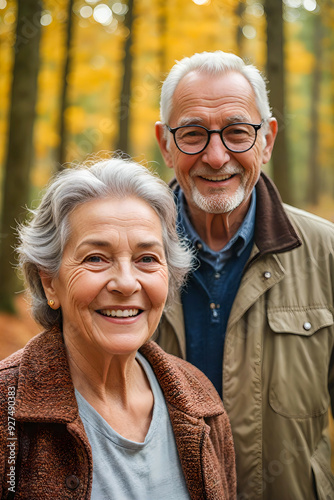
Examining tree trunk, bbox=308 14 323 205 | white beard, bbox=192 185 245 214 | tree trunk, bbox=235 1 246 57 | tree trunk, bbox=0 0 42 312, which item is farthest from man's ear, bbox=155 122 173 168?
tree trunk, bbox=308 14 323 205

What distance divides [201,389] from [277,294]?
0.74 metres

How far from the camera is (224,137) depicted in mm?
2707

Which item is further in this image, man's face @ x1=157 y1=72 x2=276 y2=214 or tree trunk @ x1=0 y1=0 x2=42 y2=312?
tree trunk @ x1=0 y1=0 x2=42 y2=312

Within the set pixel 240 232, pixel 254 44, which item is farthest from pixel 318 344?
pixel 254 44

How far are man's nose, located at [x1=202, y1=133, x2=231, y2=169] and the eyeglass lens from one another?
0.08ft

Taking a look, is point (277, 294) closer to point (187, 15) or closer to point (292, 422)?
point (292, 422)

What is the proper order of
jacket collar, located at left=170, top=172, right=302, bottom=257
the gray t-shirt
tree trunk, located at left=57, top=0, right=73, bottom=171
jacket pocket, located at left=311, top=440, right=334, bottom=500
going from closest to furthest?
1. the gray t-shirt
2. jacket pocket, located at left=311, top=440, right=334, bottom=500
3. jacket collar, located at left=170, top=172, right=302, bottom=257
4. tree trunk, located at left=57, top=0, right=73, bottom=171

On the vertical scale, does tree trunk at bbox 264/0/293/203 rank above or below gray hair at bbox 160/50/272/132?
above

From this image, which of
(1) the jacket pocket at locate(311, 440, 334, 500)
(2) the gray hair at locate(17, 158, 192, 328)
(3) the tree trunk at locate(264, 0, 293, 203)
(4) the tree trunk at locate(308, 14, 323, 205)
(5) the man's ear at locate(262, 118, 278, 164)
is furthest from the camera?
(4) the tree trunk at locate(308, 14, 323, 205)

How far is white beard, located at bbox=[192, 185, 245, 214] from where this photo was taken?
2.73 metres

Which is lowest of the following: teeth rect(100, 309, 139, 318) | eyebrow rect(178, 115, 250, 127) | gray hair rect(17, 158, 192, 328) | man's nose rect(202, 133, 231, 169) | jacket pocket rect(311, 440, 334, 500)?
jacket pocket rect(311, 440, 334, 500)

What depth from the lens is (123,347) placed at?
1935 mm

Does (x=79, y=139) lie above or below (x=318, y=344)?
above

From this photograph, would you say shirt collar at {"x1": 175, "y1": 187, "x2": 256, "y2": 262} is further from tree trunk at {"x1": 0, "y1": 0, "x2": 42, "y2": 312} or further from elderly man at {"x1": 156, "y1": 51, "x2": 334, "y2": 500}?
tree trunk at {"x1": 0, "y1": 0, "x2": 42, "y2": 312}
